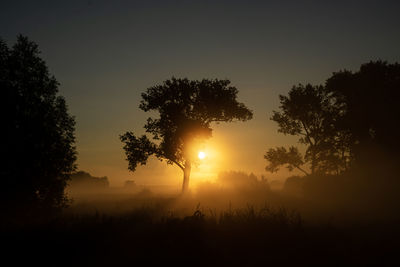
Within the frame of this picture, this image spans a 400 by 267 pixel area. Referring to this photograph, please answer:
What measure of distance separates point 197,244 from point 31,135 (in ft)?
39.1

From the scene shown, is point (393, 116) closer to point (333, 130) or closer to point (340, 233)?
point (333, 130)

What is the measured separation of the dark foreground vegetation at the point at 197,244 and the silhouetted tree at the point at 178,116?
1957 centimetres

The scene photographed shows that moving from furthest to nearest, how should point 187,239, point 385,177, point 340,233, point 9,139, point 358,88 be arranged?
point 358,88 → point 385,177 → point 9,139 → point 340,233 → point 187,239

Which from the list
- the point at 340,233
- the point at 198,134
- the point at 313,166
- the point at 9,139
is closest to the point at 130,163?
the point at 198,134

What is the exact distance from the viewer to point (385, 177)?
91.5 ft

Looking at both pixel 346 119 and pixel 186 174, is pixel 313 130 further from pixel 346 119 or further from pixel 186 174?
pixel 186 174

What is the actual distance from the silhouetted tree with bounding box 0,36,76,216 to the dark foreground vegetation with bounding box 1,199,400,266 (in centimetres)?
582

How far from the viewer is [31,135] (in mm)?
15789

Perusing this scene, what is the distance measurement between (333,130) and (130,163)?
22762 millimetres

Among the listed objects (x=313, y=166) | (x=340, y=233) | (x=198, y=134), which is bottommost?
(x=340, y=233)

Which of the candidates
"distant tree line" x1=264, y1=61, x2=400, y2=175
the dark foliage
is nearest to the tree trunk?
"distant tree line" x1=264, y1=61, x2=400, y2=175

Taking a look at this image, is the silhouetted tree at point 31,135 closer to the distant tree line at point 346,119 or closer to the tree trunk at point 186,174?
the tree trunk at point 186,174

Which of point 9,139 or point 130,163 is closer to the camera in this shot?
point 9,139

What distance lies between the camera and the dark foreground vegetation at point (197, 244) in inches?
318
